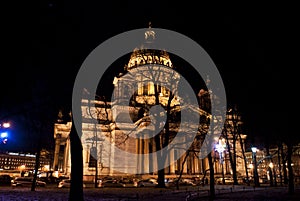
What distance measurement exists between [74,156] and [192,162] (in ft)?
184

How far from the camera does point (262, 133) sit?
3644 centimetres

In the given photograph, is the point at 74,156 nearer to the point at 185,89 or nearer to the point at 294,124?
the point at 294,124

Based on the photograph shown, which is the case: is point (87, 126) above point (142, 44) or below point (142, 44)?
below

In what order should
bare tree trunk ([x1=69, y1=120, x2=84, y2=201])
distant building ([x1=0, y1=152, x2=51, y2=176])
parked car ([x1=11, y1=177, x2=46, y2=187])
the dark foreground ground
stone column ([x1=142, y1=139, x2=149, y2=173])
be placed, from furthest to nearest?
distant building ([x1=0, y1=152, x2=51, y2=176]) < stone column ([x1=142, y1=139, x2=149, y2=173]) < parked car ([x1=11, y1=177, x2=46, y2=187]) < the dark foreground ground < bare tree trunk ([x1=69, y1=120, x2=84, y2=201])

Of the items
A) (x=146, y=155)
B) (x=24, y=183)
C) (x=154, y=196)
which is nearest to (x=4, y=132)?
(x=154, y=196)

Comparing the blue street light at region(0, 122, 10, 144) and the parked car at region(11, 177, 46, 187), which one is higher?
the blue street light at region(0, 122, 10, 144)

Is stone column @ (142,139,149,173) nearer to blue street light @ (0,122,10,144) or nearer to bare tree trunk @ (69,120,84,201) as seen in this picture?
blue street light @ (0,122,10,144)

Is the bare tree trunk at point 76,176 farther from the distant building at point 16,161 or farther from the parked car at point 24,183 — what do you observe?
the distant building at point 16,161

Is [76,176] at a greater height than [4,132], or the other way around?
[4,132]

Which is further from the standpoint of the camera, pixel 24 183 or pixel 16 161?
pixel 16 161

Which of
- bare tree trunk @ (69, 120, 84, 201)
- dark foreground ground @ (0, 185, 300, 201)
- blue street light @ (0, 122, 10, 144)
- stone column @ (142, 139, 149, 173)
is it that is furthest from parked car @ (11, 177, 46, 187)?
bare tree trunk @ (69, 120, 84, 201)

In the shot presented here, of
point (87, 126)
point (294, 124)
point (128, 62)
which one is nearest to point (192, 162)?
point (87, 126)

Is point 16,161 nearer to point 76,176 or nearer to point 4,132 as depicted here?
point 4,132

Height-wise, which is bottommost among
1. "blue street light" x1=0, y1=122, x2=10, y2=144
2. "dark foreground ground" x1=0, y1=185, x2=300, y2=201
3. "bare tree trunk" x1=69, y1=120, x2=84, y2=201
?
"dark foreground ground" x1=0, y1=185, x2=300, y2=201
